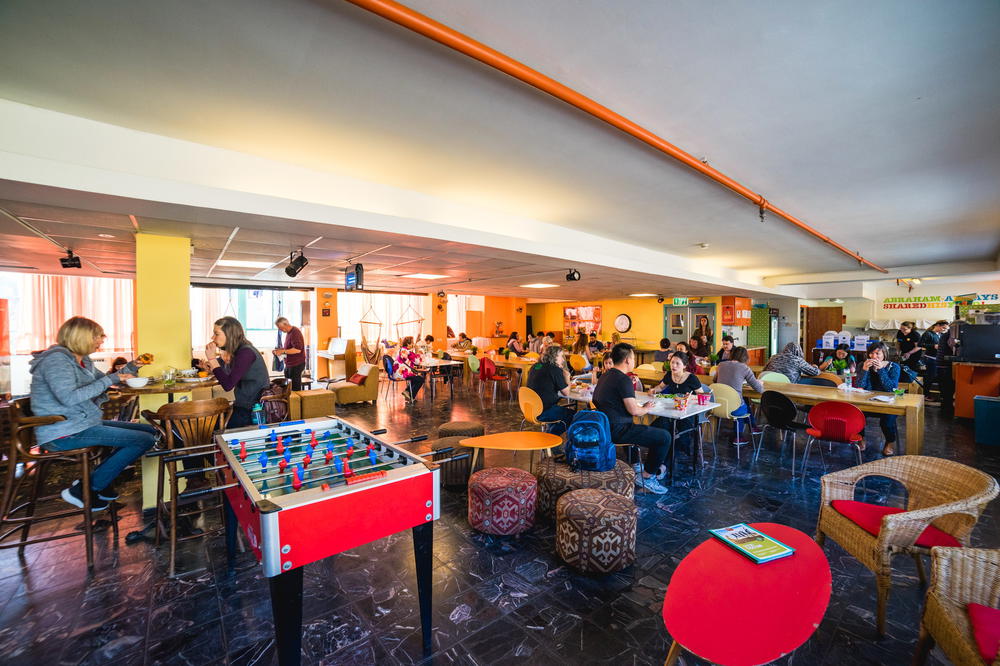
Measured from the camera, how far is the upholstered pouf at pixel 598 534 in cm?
269

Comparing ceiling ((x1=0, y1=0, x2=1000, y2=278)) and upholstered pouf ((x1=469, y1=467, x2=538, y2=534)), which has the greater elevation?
ceiling ((x1=0, y1=0, x2=1000, y2=278))

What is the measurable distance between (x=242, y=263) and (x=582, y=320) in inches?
511

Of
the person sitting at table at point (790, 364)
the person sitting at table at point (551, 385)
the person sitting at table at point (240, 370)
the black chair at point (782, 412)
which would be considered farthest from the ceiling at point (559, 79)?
the person sitting at table at point (790, 364)

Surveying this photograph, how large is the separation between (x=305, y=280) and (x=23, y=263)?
4438mm

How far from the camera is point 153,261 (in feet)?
13.4

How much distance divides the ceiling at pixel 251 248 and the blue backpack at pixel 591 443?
2505mm

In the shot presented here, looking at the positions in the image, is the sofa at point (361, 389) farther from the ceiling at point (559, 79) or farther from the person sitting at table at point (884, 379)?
the person sitting at table at point (884, 379)

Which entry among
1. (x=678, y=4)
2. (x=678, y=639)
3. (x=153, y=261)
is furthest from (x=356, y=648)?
(x=153, y=261)

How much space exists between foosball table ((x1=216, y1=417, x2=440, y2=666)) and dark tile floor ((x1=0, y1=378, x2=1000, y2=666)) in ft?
1.35

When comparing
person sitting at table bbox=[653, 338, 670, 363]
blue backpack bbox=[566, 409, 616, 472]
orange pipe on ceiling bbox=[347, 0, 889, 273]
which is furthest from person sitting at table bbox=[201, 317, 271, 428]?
person sitting at table bbox=[653, 338, 670, 363]

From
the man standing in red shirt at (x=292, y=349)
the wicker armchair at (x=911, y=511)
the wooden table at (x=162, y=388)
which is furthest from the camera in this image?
the man standing in red shirt at (x=292, y=349)

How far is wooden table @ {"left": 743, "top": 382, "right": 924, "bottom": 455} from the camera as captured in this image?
454cm

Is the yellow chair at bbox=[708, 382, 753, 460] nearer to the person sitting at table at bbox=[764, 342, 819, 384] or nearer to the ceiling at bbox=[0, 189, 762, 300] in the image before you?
the person sitting at table at bbox=[764, 342, 819, 384]

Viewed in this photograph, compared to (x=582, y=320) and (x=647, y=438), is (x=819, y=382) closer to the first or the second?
(x=647, y=438)
